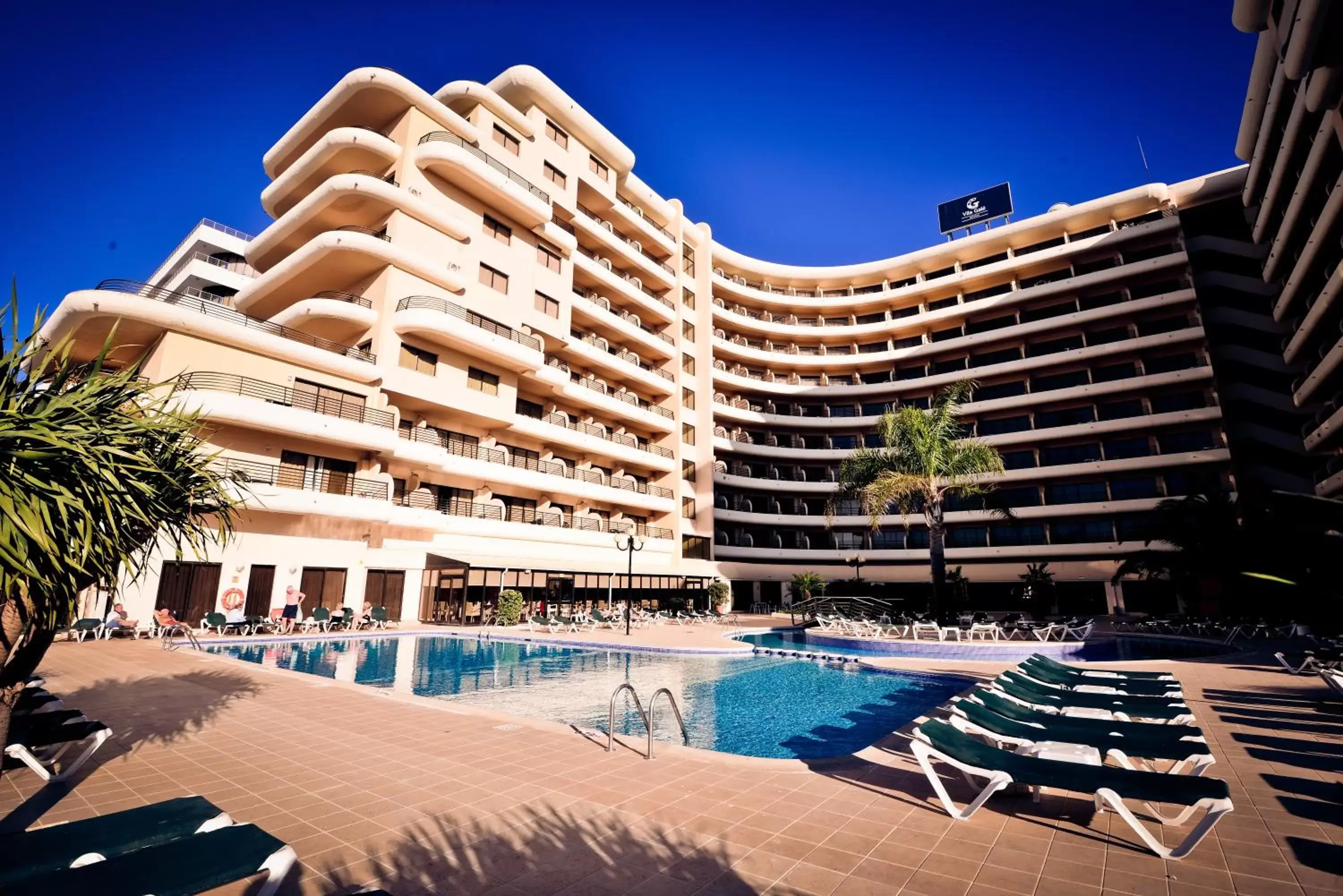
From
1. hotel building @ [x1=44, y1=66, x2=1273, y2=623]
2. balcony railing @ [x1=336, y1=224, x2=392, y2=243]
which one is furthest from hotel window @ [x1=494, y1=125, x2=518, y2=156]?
balcony railing @ [x1=336, y1=224, x2=392, y2=243]

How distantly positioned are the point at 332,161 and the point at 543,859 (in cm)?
3115

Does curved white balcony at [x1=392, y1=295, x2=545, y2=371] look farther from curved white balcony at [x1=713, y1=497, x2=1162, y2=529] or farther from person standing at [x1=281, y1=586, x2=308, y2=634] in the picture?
curved white balcony at [x1=713, y1=497, x2=1162, y2=529]

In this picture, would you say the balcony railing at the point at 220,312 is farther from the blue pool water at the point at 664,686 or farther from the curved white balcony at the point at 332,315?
the blue pool water at the point at 664,686

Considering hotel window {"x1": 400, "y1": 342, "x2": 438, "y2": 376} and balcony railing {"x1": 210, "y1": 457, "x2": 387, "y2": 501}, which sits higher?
hotel window {"x1": 400, "y1": 342, "x2": 438, "y2": 376}

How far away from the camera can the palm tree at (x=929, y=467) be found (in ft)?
68.4

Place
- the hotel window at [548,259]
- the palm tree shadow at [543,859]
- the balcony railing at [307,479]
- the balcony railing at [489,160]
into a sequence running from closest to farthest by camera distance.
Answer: the palm tree shadow at [543,859]
the balcony railing at [307,479]
the balcony railing at [489,160]
the hotel window at [548,259]

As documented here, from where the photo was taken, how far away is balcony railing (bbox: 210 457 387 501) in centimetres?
1912

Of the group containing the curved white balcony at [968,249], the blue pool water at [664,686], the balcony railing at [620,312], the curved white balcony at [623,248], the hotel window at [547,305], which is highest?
the curved white balcony at [968,249]

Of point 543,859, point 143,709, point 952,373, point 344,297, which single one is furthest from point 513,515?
point 952,373

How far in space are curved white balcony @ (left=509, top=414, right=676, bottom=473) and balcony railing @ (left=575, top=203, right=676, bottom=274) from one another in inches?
475

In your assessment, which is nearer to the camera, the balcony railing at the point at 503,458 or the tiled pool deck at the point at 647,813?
the tiled pool deck at the point at 647,813

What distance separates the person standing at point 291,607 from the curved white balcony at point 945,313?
106ft

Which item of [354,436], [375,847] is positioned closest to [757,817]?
[375,847]

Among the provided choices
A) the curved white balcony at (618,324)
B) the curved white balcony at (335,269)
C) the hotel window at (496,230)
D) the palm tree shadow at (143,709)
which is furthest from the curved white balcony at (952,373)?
the palm tree shadow at (143,709)
